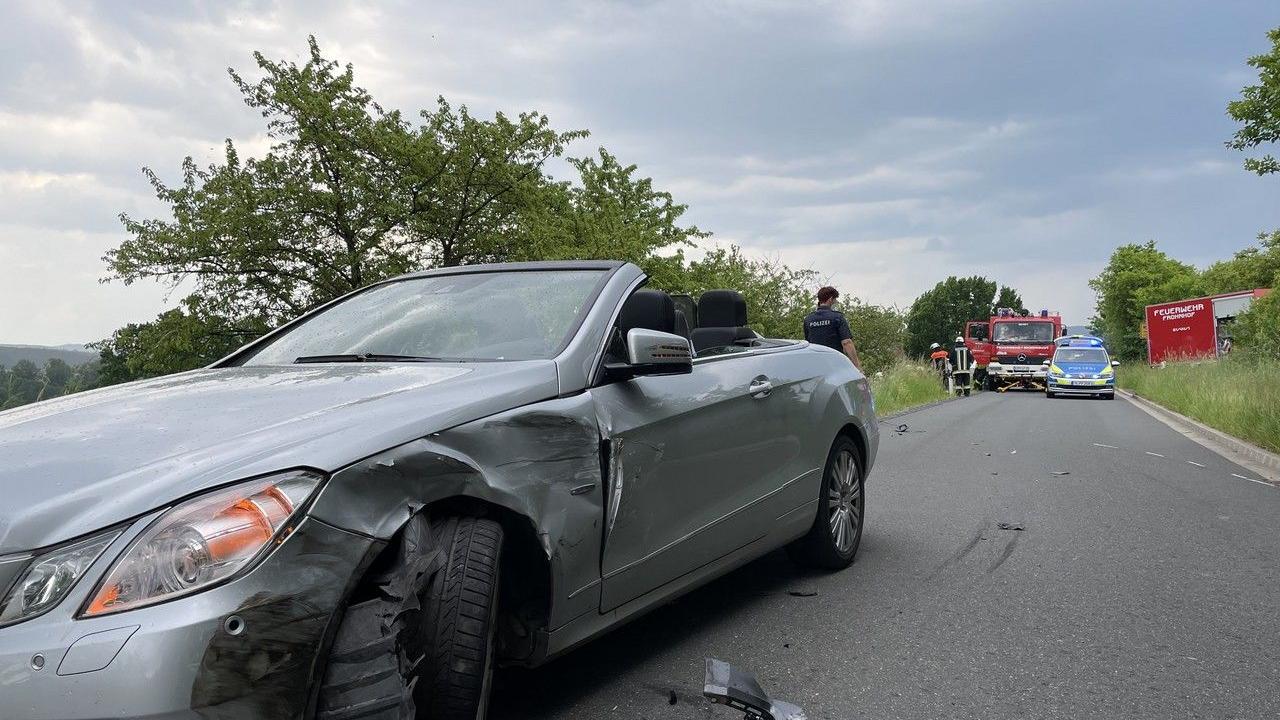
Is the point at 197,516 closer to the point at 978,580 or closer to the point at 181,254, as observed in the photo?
the point at 978,580

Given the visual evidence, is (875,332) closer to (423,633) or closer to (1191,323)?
(1191,323)

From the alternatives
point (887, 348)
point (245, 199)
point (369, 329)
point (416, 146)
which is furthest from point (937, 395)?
point (887, 348)

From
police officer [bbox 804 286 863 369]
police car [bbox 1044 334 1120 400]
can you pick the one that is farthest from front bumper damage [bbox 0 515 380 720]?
police car [bbox 1044 334 1120 400]

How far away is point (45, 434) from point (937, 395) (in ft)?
94.8

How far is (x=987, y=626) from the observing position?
4379 mm

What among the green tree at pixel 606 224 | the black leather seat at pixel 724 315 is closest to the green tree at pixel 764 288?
the green tree at pixel 606 224

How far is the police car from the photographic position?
3147cm

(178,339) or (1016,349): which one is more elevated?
(178,339)

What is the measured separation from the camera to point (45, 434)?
254cm

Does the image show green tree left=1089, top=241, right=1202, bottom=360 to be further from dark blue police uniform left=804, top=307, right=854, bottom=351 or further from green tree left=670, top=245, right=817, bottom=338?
dark blue police uniform left=804, top=307, right=854, bottom=351

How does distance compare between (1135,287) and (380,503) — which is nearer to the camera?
(380,503)

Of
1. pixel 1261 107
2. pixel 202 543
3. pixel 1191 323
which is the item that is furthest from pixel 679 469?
pixel 1191 323

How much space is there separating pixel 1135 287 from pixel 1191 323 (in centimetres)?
6039

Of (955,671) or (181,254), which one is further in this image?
(181,254)
